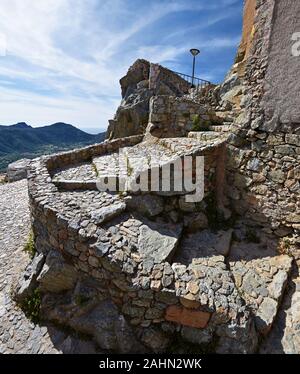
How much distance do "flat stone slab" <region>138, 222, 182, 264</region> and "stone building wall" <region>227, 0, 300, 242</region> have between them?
2.13 meters

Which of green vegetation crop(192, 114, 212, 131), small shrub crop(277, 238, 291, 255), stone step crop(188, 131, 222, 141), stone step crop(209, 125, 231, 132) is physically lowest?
small shrub crop(277, 238, 291, 255)

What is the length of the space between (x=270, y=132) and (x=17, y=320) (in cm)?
667

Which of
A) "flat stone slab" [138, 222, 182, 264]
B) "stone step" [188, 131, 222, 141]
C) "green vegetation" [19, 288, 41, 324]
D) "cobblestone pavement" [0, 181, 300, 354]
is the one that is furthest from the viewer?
"stone step" [188, 131, 222, 141]

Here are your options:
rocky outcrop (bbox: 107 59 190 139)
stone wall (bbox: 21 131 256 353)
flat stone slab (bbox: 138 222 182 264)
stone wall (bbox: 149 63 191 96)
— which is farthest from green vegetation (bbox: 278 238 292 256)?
stone wall (bbox: 149 63 191 96)

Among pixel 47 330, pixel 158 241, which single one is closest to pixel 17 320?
pixel 47 330

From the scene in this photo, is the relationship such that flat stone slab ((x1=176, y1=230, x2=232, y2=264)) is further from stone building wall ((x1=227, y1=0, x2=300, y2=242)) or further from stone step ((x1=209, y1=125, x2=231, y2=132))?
stone step ((x1=209, y1=125, x2=231, y2=132))

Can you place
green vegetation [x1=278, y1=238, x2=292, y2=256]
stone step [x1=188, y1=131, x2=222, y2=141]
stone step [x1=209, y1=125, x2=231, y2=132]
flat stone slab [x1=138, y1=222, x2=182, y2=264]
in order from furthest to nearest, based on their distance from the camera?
stone step [x1=188, y1=131, x2=222, y2=141], stone step [x1=209, y1=125, x2=231, y2=132], green vegetation [x1=278, y1=238, x2=292, y2=256], flat stone slab [x1=138, y1=222, x2=182, y2=264]

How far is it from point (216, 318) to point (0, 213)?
857 centimetres

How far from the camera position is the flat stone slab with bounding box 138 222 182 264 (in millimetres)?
4340

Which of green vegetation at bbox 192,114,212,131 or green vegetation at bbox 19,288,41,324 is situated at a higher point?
green vegetation at bbox 192,114,212,131

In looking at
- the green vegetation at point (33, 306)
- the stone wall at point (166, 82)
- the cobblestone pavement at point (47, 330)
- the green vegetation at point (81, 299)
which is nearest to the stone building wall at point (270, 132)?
the cobblestone pavement at point (47, 330)

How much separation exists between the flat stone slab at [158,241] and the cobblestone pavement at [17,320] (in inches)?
75.8

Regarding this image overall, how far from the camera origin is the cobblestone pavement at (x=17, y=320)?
4207 mm
